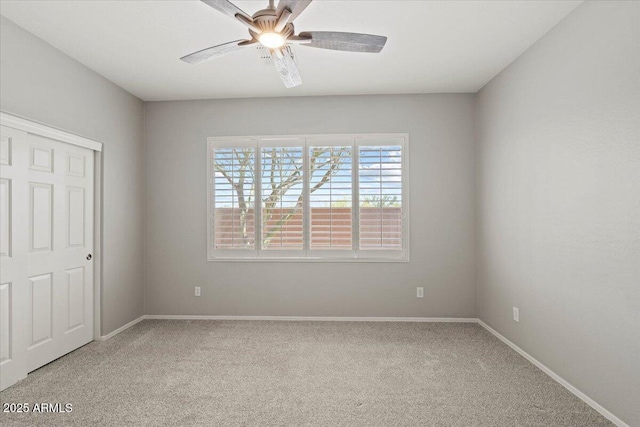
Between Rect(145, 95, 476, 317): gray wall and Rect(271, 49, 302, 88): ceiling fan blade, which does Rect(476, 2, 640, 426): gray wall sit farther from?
Rect(271, 49, 302, 88): ceiling fan blade

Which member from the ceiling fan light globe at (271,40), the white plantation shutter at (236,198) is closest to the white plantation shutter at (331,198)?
the white plantation shutter at (236,198)

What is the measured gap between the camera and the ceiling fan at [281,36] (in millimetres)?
1871

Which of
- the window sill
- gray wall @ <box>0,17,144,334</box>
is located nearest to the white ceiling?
gray wall @ <box>0,17,144,334</box>

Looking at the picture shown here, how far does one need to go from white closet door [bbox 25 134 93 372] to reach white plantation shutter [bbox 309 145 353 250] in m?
2.33

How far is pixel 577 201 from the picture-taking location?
249 cm

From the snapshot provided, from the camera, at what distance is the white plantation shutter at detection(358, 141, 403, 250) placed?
167 inches

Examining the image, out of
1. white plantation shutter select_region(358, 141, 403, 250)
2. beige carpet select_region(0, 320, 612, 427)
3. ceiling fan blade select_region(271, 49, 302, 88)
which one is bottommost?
beige carpet select_region(0, 320, 612, 427)

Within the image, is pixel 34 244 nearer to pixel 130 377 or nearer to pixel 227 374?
pixel 130 377

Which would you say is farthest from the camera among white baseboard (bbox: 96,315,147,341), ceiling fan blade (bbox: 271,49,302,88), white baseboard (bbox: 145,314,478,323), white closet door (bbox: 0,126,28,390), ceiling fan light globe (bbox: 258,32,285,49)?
white baseboard (bbox: 145,314,478,323)

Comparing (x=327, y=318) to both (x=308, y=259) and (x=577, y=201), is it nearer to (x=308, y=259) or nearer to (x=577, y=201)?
(x=308, y=259)

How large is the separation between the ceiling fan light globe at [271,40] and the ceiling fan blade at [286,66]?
4.4 inches

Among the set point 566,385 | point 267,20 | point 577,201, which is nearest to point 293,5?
point 267,20

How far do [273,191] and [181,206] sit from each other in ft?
3.79

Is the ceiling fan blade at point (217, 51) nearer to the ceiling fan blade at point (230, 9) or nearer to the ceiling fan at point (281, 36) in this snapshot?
the ceiling fan at point (281, 36)
